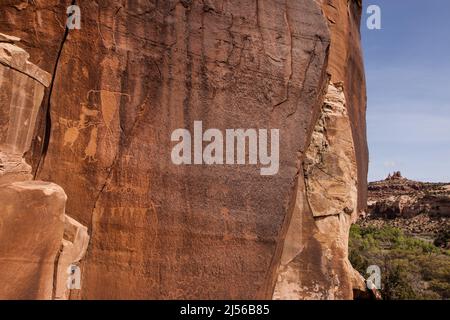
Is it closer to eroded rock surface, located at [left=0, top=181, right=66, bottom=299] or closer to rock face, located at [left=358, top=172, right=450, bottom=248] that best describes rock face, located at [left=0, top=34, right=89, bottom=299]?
eroded rock surface, located at [left=0, top=181, right=66, bottom=299]

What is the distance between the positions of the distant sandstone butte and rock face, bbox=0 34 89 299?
23 cm

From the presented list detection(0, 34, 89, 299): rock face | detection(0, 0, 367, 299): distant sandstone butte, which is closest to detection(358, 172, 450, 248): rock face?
detection(0, 0, 367, 299): distant sandstone butte

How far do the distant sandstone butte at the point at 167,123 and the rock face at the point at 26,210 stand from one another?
227 mm

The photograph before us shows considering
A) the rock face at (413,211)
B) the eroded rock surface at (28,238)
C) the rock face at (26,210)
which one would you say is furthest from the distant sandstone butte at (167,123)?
the rock face at (413,211)

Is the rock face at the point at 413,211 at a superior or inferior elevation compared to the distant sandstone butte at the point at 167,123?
inferior

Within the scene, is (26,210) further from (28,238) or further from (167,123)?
(167,123)

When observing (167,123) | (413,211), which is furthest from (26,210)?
(413,211)

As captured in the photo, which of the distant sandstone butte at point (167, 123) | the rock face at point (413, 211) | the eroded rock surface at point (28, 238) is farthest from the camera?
the rock face at point (413, 211)

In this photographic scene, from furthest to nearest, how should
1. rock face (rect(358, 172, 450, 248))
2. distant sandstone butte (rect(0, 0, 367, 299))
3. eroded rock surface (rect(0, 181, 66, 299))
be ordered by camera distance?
1. rock face (rect(358, 172, 450, 248))
2. distant sandstone butte (rect(0, 0, 367, 299))
3. eroded rock surface (rect(0, 181, 66, 299))

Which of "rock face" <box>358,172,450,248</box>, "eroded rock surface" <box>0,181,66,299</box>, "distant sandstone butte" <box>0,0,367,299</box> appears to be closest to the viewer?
"eroded rock surface" <box>0,181,66,299</box>

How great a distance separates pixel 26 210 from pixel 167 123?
6.51 feet

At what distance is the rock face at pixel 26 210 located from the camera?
5.01 metres

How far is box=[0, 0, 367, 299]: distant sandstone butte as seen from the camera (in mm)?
5895

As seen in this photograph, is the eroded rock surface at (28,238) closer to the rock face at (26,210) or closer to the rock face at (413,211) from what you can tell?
the rock face at (26,210)
